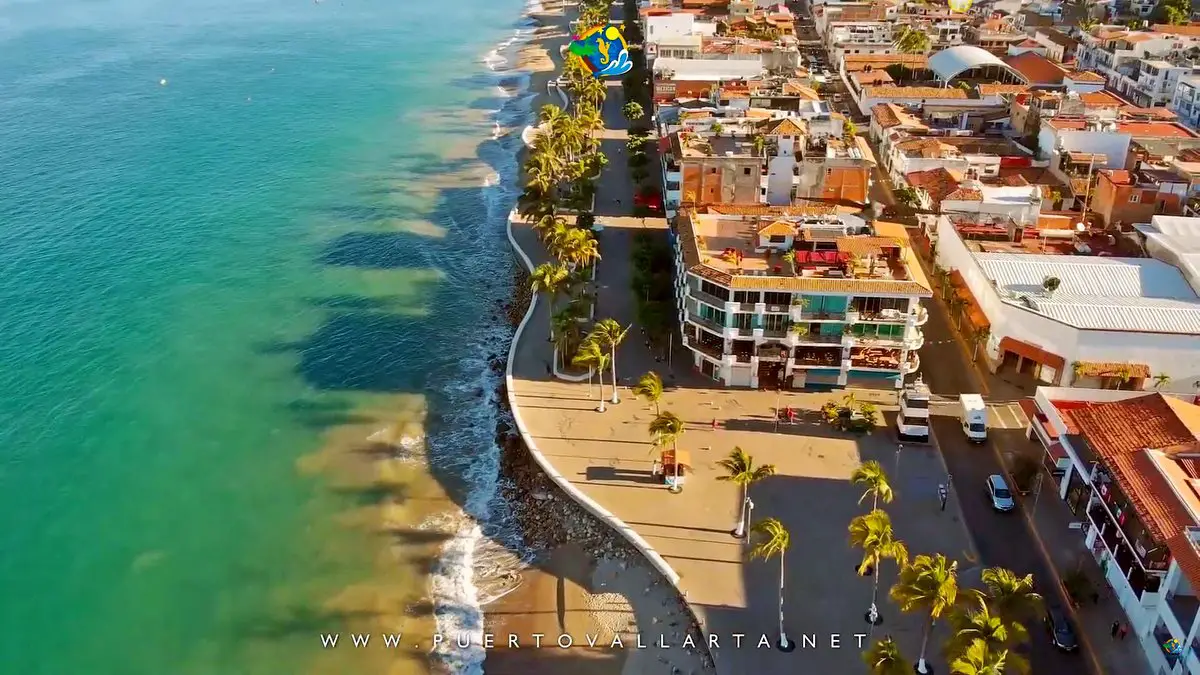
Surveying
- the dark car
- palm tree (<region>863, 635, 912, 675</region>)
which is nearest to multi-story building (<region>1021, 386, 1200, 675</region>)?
the dark car

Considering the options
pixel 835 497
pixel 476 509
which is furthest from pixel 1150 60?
pixel 476 509

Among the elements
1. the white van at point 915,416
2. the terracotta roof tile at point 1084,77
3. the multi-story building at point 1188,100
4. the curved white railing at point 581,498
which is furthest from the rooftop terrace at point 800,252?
the multi-story building at point 1188,100

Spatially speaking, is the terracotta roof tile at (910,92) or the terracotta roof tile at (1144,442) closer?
the terracotta roof tile at (1144,442)

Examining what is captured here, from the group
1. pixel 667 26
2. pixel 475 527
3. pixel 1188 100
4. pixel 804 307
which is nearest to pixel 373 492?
pixel 475 527

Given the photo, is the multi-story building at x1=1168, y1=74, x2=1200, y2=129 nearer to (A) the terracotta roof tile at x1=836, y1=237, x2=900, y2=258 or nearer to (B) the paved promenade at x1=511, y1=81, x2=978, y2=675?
(A) the terracotta roof tile at x1=836, y1=237, x2=900, y2=258

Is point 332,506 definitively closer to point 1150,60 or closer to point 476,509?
point 476,509

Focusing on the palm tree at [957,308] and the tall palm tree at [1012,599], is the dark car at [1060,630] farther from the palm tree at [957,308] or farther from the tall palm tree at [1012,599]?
the palm tree at [957,308]

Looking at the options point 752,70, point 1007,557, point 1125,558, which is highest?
point 752,70

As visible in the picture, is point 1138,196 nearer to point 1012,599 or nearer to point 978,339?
point 978,339
